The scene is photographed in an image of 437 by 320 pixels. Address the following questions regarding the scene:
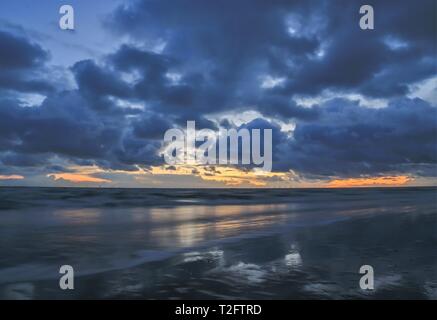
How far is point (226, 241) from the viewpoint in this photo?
46.8ft

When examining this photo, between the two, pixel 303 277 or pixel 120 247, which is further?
pixel 120 247

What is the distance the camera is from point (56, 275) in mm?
9211

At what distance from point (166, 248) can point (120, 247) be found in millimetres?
1509

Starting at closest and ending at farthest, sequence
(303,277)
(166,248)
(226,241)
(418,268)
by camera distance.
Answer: (303,277)
(418,268)
(166,248)
(226,241)

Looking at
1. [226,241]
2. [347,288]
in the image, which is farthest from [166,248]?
[347,288]

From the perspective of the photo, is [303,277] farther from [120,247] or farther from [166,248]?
[120,247]

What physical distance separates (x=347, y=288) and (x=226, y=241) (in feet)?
21.8

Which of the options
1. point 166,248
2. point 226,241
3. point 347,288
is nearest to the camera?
point 347,288
